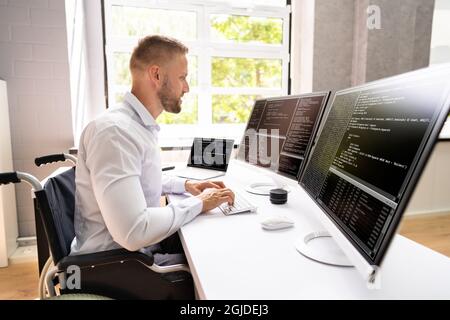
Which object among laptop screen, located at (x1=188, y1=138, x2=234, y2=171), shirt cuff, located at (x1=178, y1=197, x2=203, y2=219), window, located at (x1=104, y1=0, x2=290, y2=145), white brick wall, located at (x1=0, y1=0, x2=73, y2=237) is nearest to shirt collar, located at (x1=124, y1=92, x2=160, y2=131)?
shirt cuff, located at (x1=178, y1=197, x2=203, y2=219)

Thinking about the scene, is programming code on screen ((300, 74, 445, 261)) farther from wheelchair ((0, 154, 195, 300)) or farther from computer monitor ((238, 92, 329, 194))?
wheelchair ((0, 154, 195, 300))

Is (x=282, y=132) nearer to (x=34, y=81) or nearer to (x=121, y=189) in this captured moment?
(x=121, y=189)

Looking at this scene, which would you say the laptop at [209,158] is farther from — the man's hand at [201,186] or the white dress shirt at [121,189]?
the white dress shirt at [121,189]

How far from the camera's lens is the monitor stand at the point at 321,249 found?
76cm

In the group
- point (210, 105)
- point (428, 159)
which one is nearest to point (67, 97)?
point (210, 105)

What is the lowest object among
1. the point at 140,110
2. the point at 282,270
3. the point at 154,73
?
the point at 282,270

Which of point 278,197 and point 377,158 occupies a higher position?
point 377,158

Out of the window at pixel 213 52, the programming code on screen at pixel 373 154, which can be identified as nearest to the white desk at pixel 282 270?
the programming code on screen at pixel 373 154

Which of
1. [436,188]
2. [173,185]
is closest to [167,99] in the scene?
[173,185]

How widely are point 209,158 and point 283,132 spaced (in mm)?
611

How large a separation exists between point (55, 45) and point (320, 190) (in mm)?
2344

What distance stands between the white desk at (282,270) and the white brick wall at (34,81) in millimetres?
1921

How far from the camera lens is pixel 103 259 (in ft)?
2.96

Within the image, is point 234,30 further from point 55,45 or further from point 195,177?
point 195,177
